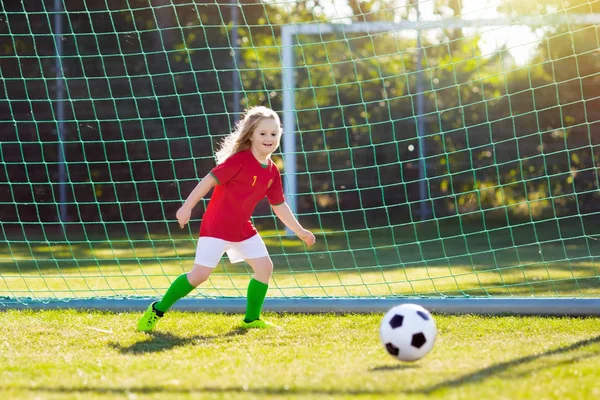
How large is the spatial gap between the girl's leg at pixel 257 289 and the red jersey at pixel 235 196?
137 millimetres

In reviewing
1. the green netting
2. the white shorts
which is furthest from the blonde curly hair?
the green netting

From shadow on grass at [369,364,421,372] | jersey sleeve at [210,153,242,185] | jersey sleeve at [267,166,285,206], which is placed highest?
jersey sleeve at [210,153,242,185]

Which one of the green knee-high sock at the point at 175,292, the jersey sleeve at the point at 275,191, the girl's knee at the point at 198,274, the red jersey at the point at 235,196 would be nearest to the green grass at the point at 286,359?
the green knee-high sock at the point at 175,292

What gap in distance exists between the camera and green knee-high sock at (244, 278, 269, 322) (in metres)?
3.97

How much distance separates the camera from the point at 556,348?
3.28m

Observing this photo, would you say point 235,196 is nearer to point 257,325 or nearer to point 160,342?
point 257,325

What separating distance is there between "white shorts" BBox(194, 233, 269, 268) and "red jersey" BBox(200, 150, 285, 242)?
0.02 meters

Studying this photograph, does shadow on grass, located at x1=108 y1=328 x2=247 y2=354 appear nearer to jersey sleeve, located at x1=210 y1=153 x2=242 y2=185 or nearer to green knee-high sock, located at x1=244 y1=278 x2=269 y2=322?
green knee-high sock, located at x1=244 y1=278 x2=269 y2=322

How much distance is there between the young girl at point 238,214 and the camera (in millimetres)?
3857

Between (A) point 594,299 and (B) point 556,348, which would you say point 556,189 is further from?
(B) point 556,348

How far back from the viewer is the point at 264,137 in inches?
155

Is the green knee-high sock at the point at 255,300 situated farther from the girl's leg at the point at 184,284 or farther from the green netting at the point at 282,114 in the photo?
the green netting at the point at 282,114

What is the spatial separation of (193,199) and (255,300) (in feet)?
1.87

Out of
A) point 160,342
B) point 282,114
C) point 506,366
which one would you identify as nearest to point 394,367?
point 506,366
